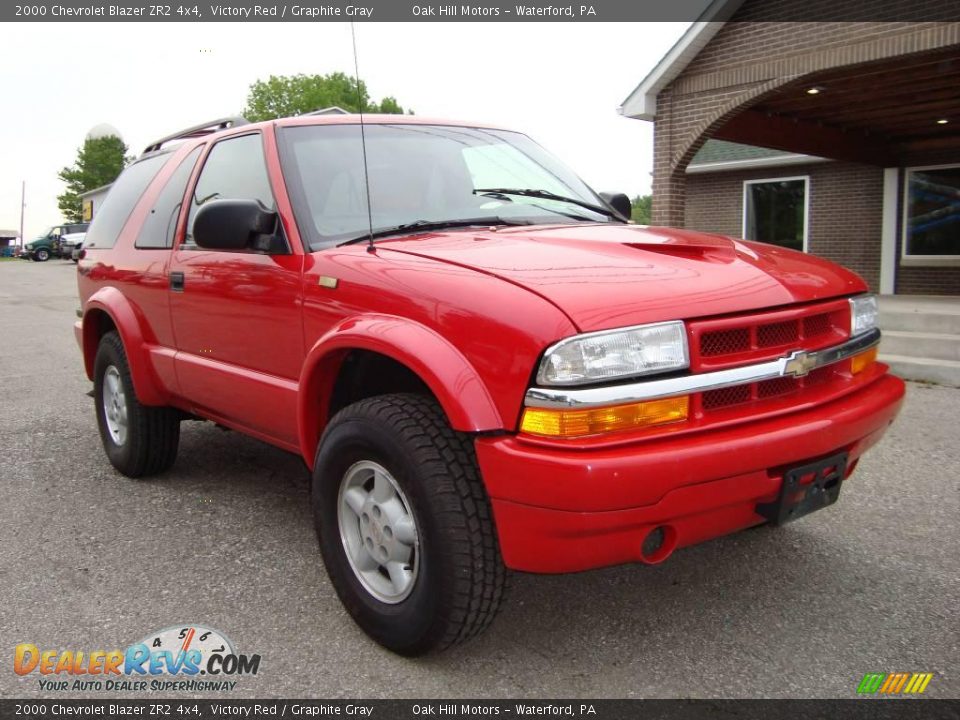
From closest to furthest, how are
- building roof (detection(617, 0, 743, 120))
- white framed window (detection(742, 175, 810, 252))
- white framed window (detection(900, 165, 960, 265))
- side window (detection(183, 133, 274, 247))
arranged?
1. side window (detection(183, 133, 274, 247))
2. building roof (detection(617, 0, 743, 120))
3. white framed window (detection(900, 165, 960, 265))
4. white framed window (detection(742, 175, 810, 252))

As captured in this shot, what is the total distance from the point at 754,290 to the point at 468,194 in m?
1.38

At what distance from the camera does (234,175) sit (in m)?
3.77

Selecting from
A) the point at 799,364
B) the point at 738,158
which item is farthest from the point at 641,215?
the point at 799,364

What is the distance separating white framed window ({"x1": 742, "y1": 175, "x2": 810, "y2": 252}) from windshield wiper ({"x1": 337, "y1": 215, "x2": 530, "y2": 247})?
12.8 m

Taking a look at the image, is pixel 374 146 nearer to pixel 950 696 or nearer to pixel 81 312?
pixel 81 312

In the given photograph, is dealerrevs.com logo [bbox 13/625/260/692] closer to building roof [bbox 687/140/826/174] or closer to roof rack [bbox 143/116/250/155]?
roof rack [bbox 143/116/250/155]

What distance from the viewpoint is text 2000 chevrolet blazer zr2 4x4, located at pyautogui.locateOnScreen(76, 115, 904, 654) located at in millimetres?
2199

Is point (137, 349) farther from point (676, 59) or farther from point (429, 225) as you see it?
point (676, 59)

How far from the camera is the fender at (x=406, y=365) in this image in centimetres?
227

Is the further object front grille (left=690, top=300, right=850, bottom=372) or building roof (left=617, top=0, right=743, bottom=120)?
building roof (left=617, top=0, right=743, bottom=120)

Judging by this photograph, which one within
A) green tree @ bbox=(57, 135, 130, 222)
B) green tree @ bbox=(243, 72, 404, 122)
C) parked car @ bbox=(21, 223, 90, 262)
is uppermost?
green tree @ bbox=(243, 72, 404, 122)

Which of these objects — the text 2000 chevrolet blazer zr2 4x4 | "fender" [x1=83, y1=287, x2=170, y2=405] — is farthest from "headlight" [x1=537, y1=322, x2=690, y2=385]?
"fender" [x1=83, y1=287, x2=170, y2=405]

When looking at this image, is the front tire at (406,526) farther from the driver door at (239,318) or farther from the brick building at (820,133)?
the brick building at (820,133)

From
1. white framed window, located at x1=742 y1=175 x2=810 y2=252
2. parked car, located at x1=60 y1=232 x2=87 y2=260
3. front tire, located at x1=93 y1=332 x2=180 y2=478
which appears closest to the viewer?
front tire, located at x1=93 y1=332 x2=180 y2=478
